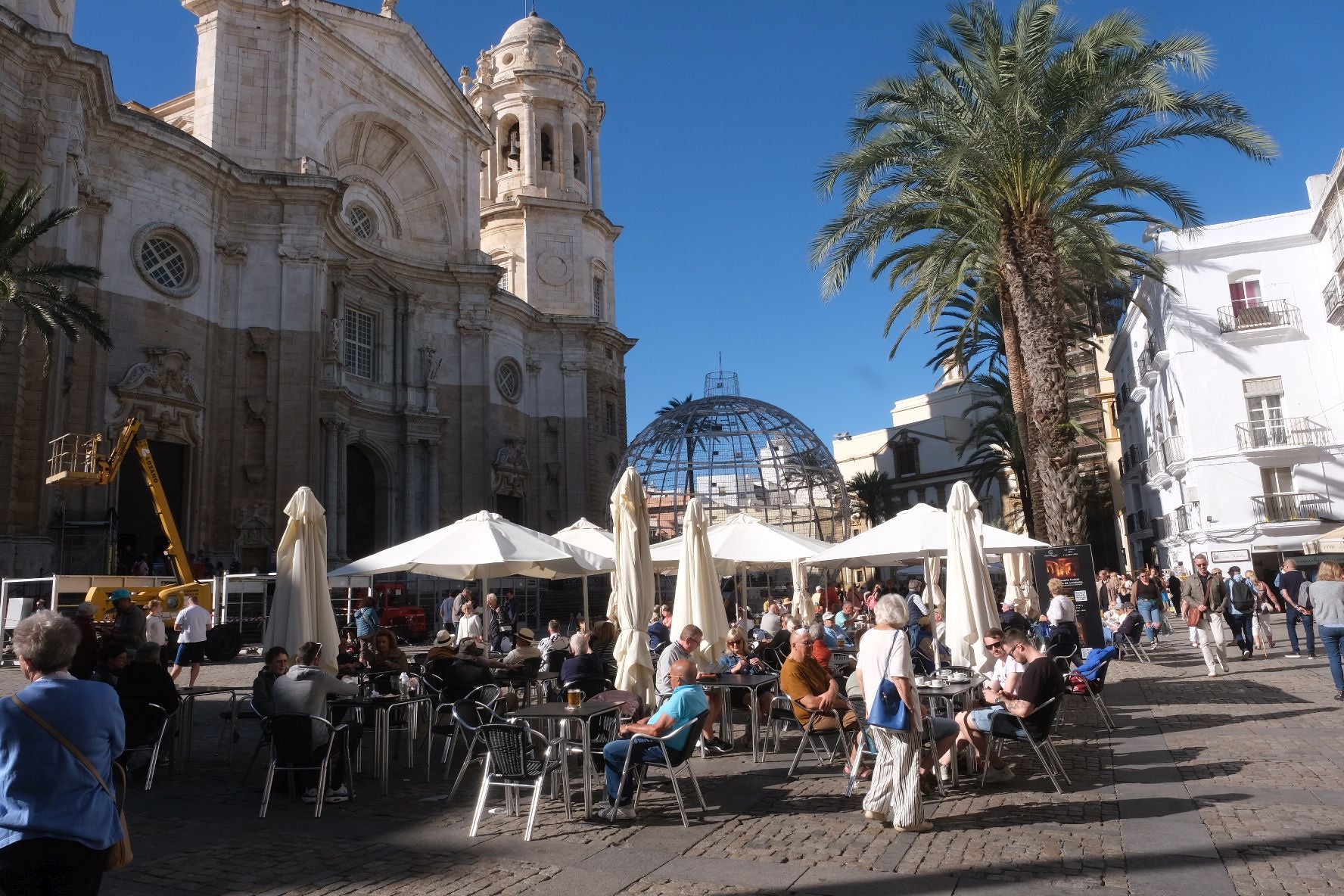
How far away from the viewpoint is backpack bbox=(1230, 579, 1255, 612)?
15695 mm

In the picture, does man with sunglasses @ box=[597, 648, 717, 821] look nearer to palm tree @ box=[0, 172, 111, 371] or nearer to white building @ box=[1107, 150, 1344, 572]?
palm tree @ box=[0, 172, 111, 371]

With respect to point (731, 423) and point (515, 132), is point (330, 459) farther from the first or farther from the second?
point (515, 132)

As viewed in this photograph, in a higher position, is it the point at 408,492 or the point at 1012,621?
the point at 408,492

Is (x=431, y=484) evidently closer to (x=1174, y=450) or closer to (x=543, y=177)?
(x=543, y=177)

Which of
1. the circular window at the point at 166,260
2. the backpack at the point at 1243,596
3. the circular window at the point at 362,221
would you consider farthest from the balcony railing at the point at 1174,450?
the circular window at the point at 166,260

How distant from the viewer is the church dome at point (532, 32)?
4284 centimetres

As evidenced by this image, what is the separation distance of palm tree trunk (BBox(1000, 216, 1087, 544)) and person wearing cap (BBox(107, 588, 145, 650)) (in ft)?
44.5

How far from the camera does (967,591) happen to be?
10438 mm

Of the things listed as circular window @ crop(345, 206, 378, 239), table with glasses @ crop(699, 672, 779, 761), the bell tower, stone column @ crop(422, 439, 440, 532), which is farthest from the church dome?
table with glasses @ crop(699, 672, 779, 761)

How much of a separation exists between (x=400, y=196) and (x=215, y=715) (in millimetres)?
25277

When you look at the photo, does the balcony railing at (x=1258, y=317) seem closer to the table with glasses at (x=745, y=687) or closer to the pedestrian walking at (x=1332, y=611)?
the pedestrian walking at (x=1332, y=611)

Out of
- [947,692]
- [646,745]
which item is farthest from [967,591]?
[646,745]

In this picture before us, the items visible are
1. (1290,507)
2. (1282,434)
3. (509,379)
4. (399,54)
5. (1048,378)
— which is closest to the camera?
(1048,378)

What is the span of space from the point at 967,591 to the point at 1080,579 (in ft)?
16.6
